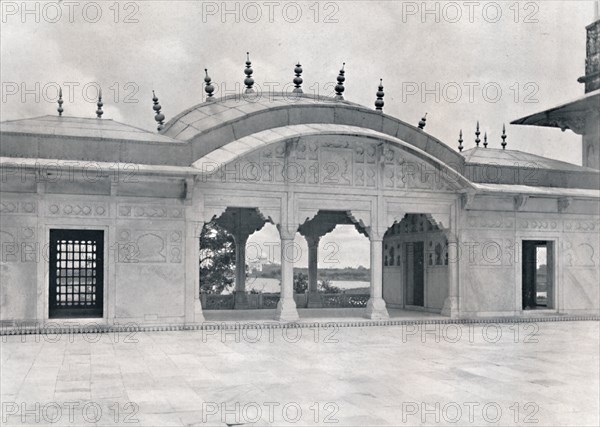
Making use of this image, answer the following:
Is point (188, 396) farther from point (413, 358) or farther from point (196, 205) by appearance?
point (196, 205)

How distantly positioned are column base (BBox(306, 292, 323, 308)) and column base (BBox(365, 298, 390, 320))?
3.89 metres

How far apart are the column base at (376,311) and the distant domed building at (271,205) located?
0.14ft

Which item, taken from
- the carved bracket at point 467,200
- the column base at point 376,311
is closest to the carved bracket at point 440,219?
the carved bracket at point 467,200

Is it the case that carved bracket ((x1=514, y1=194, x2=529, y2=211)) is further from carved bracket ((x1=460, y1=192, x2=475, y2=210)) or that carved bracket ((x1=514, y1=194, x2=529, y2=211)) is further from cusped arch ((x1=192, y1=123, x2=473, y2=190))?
cusped arch ((x1=192, y1=123, x2=473, y2=190))

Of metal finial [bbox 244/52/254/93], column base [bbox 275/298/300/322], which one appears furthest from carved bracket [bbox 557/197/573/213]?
metal finial [bbox 244/52/254/93]

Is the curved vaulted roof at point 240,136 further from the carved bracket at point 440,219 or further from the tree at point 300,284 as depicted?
the tree at point 300,284

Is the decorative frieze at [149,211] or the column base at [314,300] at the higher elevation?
the decorative frieze at [149,211]

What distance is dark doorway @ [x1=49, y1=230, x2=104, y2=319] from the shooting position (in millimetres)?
14984

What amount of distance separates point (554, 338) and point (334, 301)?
776 cm

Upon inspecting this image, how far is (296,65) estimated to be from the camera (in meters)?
17.0

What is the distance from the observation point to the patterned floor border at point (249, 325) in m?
12.6

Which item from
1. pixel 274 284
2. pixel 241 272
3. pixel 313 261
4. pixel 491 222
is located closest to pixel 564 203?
pixel 491 222

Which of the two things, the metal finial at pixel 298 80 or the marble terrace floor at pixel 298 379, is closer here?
the marble terrace floor at pixel 298 379

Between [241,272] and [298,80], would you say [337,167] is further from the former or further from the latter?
[241,272]
